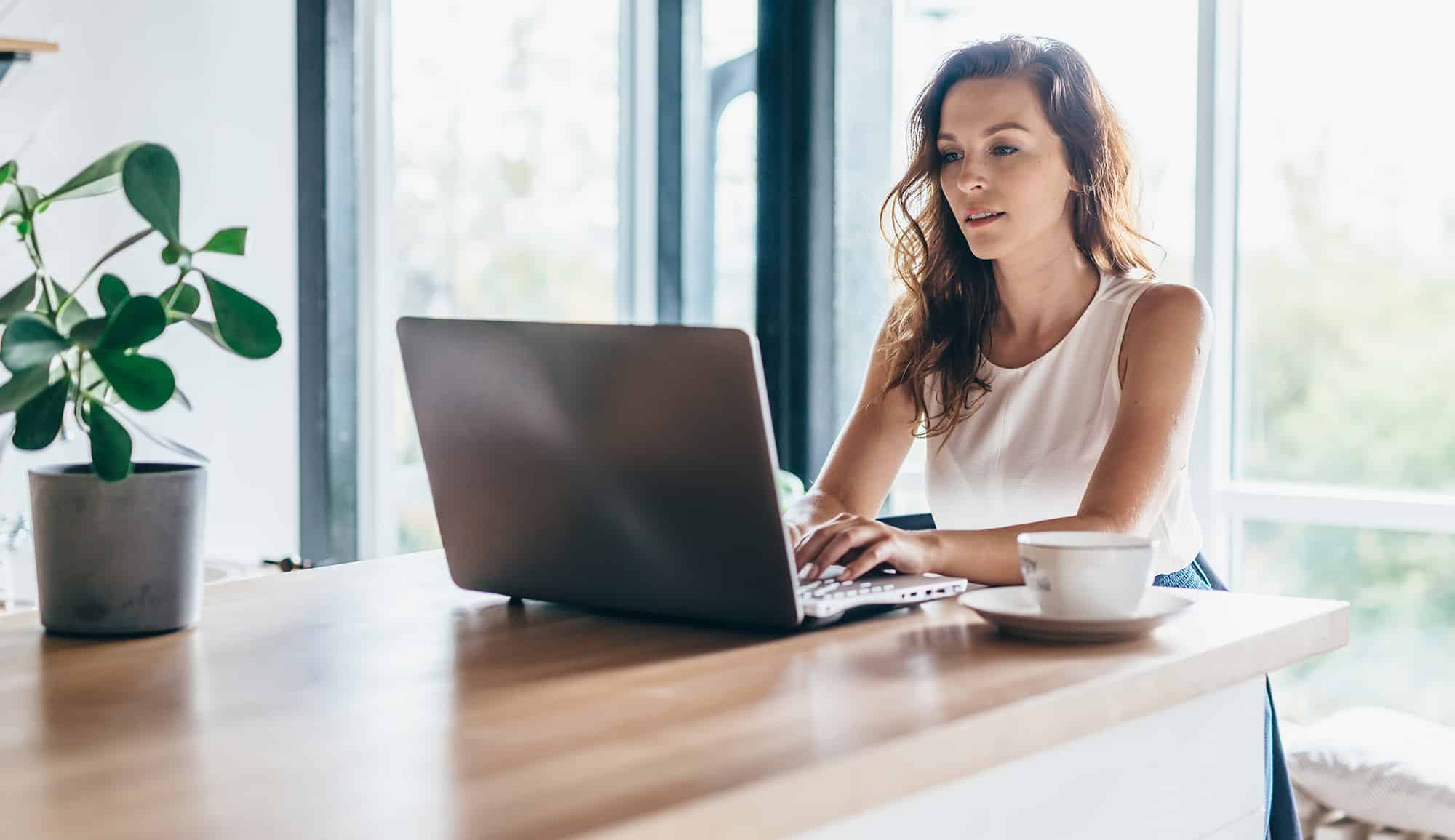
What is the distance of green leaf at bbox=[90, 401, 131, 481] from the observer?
1.06 m

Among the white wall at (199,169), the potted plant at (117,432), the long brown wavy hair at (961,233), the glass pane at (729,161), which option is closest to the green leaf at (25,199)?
the potted plant at (117,432)

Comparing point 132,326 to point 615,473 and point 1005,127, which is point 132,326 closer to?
point 615,473

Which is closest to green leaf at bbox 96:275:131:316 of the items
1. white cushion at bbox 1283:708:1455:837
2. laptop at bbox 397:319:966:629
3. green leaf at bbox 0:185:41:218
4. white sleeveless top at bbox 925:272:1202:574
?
green leaf at bbox 0:185:41:218

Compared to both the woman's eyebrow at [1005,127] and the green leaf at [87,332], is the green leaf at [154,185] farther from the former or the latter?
the woman's eyebrow at [1005,127]

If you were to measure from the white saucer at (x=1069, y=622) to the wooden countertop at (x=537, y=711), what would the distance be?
0.01 metres

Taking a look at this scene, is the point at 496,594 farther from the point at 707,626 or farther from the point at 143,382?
the point at 143,382

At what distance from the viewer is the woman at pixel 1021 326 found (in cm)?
177

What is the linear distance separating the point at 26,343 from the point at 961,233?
4.39 ft

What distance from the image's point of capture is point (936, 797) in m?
0.86

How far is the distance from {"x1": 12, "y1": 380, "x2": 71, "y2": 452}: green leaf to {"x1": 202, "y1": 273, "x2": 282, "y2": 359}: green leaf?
4.9 inches

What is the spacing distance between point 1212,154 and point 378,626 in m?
2.27

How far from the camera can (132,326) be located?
1021 millimetres

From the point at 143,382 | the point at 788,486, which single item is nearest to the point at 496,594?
the point at 143,382

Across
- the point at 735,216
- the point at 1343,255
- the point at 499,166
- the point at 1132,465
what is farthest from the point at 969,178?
the point at 499,166
